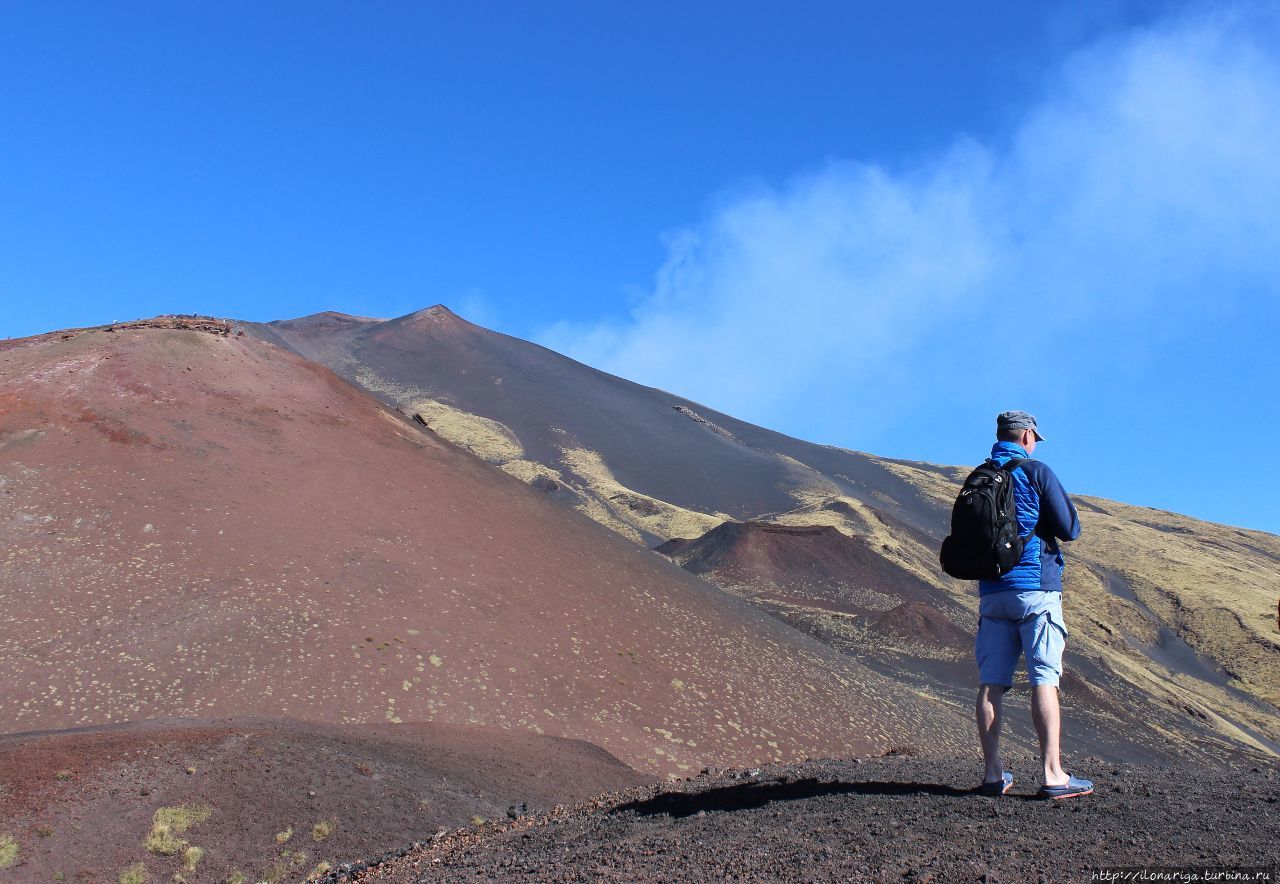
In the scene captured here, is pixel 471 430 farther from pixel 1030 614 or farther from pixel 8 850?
pixel 1030 614

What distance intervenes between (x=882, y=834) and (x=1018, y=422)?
2.56 meters

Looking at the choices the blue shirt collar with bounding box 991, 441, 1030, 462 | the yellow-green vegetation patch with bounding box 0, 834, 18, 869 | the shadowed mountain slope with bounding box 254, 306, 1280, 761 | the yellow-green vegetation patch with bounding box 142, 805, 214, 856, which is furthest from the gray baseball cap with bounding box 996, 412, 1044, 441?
the shadowed mountain slope with bounding box 254, 306, 1280, 761

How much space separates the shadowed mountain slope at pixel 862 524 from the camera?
1328 inches

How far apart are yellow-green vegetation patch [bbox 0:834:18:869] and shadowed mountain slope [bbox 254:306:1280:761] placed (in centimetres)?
2076

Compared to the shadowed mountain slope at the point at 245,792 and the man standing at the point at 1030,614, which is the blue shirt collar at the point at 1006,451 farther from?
the shadowed mountain slope at the point at 245,792

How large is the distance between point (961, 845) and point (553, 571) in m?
15.4

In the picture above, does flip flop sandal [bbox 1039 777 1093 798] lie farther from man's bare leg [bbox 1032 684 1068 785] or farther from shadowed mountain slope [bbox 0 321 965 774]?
shadowed mountain slope [bbox 0 321 965 774]

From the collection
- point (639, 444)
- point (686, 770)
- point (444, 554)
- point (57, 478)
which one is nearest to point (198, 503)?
point (57, 478)

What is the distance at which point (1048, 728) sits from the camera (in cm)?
514

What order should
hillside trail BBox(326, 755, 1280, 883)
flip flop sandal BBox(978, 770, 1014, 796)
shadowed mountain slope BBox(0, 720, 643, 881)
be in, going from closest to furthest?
hillside trail BBox(326, 755, 1280, 883), flip flop sandal BBox(978, 770, 1014, 796), shadowed mountain slope BBox(0, 720, 643, 881)

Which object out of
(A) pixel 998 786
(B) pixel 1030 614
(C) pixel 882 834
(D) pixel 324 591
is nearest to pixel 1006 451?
(B) pixel 1030 614

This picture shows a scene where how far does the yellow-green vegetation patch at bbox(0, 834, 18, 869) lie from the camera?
7.64 m

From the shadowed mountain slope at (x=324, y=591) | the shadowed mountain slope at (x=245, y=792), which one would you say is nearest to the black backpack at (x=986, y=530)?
the shadowed mountain slope at (x=245, y=792)

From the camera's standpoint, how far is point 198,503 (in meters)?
16.9
